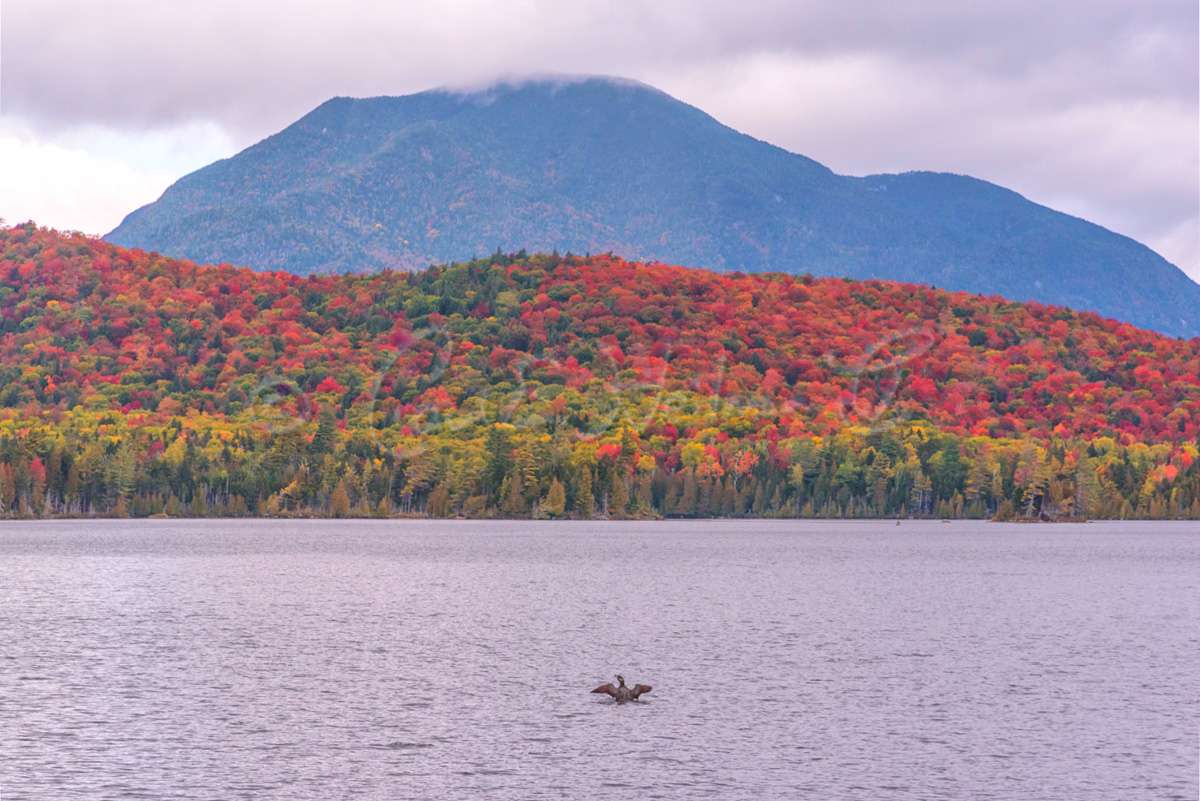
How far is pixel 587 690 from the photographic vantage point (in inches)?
3093

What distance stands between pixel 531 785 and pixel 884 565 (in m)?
132

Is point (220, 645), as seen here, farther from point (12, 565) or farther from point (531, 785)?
point (12, 565)

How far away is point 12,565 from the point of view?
171000 mm

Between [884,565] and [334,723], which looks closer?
[334,723]

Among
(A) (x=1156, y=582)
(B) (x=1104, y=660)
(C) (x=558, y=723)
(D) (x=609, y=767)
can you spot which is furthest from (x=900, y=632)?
(A) (x=1156, y=582)

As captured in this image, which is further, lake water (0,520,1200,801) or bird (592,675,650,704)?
bird (592,675,650,704)

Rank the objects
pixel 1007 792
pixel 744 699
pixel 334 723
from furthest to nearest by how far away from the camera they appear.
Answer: pixel 744 699 < pixel 334 723 < pixel 1007 792

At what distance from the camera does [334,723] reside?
68.1m

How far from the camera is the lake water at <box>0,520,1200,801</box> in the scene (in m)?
57.6

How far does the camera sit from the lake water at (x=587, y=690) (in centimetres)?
5762

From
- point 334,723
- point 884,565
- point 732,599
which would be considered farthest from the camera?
point 884,565

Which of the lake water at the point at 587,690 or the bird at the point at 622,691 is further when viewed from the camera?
the bird at the point at 622,691

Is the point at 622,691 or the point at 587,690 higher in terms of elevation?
the point at 622,691

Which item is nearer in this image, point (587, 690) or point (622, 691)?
point (622, 691)
